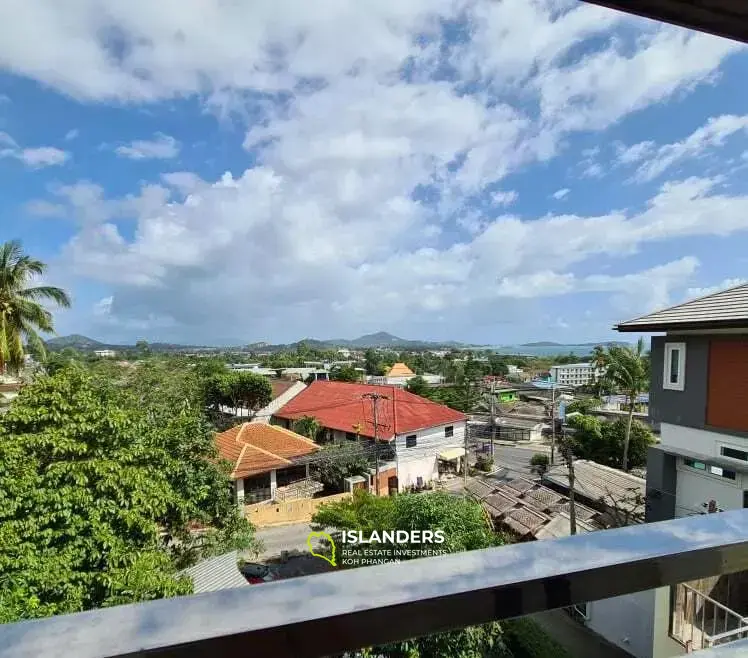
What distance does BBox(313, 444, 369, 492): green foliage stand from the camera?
460 inches

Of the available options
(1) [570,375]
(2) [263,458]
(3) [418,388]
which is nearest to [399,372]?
(3) [418,388]

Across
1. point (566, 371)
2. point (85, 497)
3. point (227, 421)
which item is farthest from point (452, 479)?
point (566, 371)

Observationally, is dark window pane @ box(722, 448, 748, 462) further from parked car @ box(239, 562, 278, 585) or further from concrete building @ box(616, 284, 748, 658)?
parked car @ box(239, 562, 278, 585)

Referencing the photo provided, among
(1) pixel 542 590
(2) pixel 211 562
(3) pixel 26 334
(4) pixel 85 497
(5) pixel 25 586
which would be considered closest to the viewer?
(1) pixel 542 590

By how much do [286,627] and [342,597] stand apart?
0.17 ft

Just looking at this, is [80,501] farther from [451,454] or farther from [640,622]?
[451,454]

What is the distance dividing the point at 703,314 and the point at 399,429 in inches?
369

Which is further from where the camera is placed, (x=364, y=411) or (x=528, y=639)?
(x=364, y=411)

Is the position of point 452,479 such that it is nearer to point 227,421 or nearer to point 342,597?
point 227,421

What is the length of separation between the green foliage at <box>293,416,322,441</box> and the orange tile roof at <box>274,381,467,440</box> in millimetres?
279

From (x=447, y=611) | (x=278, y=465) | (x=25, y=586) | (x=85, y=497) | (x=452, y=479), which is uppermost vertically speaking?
(x=447, y=611)

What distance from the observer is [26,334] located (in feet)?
34.1

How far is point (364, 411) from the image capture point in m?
15.6

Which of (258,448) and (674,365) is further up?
(674,365)
